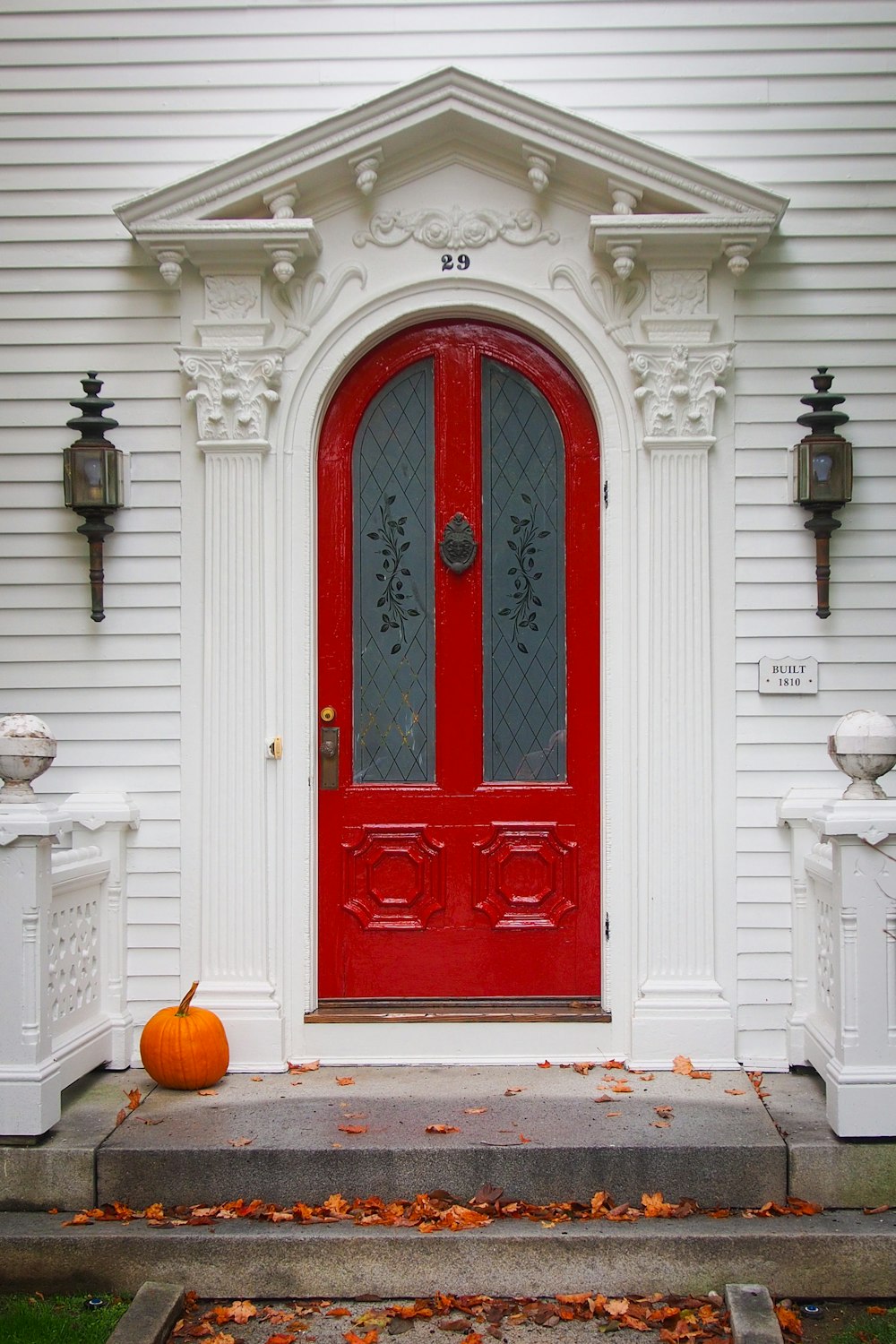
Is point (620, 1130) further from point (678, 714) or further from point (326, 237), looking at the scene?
point (326, 237)

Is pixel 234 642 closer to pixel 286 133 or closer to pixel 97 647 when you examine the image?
pixel 97 647

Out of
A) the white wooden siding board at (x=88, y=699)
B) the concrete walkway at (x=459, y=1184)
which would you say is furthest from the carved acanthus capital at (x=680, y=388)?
the concrete walkway at (x=459, y=1184)

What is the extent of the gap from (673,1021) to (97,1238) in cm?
233

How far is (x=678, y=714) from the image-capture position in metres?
5.07

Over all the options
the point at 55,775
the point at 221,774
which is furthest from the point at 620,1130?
the point at 55,775

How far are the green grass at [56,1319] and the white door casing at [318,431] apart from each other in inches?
49.0

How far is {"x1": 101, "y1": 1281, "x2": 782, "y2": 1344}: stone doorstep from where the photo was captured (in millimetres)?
3521

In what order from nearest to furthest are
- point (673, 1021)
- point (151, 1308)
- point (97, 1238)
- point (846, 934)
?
point (151, 1308) < point (97, 1238) < point (846, 934) < point (673, 1021)

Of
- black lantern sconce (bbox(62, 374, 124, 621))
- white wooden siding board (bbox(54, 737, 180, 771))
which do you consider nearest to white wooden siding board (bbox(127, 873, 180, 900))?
white wooden siding board (bbox(54, 737, 180, 771))

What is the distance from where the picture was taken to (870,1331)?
3701mm

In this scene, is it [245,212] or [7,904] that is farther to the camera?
[245,212]

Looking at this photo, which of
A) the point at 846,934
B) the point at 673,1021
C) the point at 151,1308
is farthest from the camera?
the point at 673,1021

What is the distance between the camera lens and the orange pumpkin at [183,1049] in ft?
15.4

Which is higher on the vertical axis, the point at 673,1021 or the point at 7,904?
the point at 7,904
